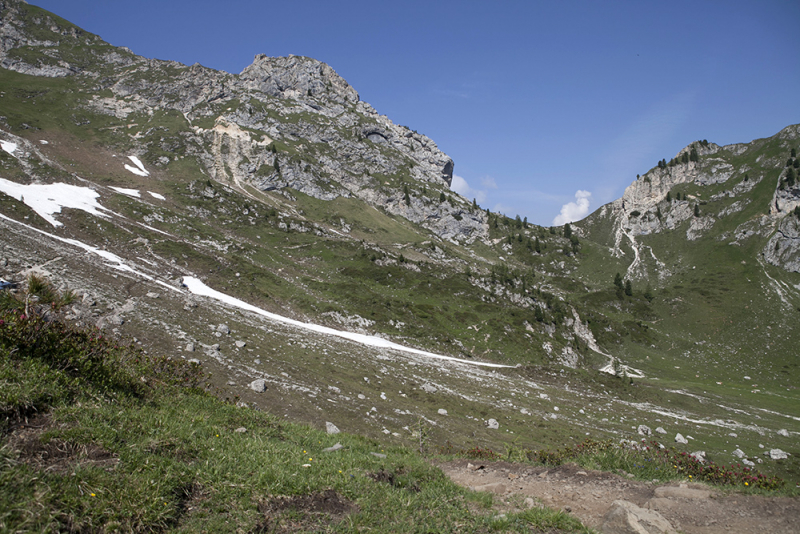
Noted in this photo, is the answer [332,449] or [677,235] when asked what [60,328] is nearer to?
[332,449]

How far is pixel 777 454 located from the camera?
3300cm

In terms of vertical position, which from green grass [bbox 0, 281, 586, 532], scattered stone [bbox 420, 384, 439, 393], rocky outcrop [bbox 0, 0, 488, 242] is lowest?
scattered stone [bbox 420, 384, 439, 393]

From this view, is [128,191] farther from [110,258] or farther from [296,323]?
[296,323]

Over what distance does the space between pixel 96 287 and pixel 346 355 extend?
72.0ft

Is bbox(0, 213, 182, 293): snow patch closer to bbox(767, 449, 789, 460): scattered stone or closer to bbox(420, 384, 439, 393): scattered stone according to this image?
bbox(420, 384, 439, 393): scattered stone

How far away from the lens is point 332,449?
9.74m

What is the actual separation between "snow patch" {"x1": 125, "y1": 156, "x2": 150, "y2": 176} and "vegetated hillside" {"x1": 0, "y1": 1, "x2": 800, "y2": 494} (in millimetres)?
1249

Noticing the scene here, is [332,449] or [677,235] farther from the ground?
[677,235]

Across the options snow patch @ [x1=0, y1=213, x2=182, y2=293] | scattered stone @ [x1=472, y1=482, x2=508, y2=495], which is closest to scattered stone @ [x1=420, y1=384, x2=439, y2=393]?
scattered stone @ [x1=472, y1=482, x2=508, y2=495]

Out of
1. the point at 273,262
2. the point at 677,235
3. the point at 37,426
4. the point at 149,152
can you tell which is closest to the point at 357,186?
the point at 149,152

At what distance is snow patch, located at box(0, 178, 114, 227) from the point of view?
55.1 metres

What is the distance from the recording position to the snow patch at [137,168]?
363 feet

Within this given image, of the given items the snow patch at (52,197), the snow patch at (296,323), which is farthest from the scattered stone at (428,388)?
the snow patch at (52,197)

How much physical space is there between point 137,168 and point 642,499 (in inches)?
5730
